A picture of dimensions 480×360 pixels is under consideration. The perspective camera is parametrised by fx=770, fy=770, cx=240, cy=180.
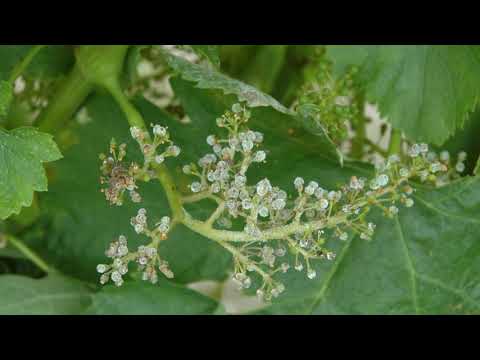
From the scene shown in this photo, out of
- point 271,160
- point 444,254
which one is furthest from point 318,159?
point 444,254

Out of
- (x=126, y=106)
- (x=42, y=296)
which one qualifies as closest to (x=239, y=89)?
(x=126, y=106)

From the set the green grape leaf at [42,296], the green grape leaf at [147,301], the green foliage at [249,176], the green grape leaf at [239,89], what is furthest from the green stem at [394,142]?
the green grape leaf at [42,296]

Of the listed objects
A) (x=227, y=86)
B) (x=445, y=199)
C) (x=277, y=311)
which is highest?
(x=227, y=86)

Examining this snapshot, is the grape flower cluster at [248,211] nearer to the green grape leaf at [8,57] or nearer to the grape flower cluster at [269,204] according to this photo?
the grape flower cluster at [269,204]

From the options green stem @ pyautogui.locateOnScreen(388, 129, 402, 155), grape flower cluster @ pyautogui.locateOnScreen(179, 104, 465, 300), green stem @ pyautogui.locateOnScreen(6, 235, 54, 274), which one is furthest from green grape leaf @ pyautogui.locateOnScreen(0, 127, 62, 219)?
A: green stem @ pyautogui.locateOnScreen(388, 129, 402, 155)
